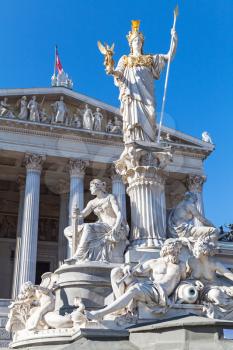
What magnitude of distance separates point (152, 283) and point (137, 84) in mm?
5961

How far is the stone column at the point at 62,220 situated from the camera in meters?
33.6

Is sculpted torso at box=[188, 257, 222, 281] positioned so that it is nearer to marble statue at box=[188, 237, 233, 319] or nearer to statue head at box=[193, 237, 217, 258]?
marble statue at box=[188, 237, 233, 319]

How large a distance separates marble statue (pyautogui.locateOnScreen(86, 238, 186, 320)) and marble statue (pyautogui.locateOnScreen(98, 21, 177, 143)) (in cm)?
417

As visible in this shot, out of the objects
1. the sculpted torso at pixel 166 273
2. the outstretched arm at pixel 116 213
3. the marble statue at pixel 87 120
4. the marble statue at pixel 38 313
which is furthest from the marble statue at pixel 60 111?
the sculpted torso at pixel 166 273

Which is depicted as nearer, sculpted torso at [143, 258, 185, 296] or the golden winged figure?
sculpted torso at [143, 258, 185, 296]

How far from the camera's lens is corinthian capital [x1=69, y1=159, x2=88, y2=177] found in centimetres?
3388

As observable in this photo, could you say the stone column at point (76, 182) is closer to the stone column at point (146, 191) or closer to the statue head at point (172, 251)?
the stone column at point (146, 191)

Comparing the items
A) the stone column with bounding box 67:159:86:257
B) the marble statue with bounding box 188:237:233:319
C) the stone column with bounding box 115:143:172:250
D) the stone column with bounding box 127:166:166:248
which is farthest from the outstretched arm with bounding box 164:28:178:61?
the stone column with bounding box 67:159:86:257

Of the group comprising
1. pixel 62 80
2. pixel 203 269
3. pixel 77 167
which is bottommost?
pixel 203 269

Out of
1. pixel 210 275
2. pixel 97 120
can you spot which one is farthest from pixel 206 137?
pixel 210 275

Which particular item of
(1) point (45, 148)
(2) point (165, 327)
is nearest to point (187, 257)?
(2) point (165, 327)

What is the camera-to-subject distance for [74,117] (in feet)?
120

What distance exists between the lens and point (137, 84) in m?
12.0

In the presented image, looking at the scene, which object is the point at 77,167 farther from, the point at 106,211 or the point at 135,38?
the point at 106,211
